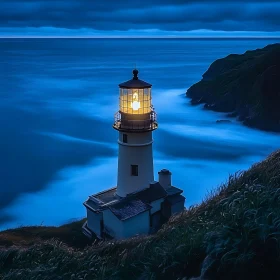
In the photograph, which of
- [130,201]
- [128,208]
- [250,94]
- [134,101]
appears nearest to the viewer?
[128,208]

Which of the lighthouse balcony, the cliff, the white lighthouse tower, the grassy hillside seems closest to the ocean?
the cliff

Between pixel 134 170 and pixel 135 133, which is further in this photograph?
pixel 134 170

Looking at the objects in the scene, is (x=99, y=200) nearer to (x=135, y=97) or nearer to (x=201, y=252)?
(x=135, y=97)

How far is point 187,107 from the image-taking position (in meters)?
36.1

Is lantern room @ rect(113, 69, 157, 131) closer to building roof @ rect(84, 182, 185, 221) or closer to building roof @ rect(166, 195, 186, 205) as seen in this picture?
building roof @ rect(84, 182, 185, 221)

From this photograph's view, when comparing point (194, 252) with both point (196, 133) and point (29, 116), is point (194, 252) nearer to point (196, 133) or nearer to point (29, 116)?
point (196, 133)

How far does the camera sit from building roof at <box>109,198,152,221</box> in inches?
437

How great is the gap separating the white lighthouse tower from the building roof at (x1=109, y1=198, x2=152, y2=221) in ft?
2.07

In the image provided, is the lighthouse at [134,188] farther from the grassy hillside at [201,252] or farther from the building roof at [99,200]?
the grassy hillside at [201,252]

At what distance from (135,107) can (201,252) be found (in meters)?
8.44

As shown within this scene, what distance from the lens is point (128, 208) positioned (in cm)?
1140

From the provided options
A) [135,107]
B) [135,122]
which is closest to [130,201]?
[135,122]

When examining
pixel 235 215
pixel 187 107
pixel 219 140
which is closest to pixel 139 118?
pixel 235 215

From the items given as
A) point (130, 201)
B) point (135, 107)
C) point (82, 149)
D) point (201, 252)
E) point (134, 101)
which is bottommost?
point (82, 149)
